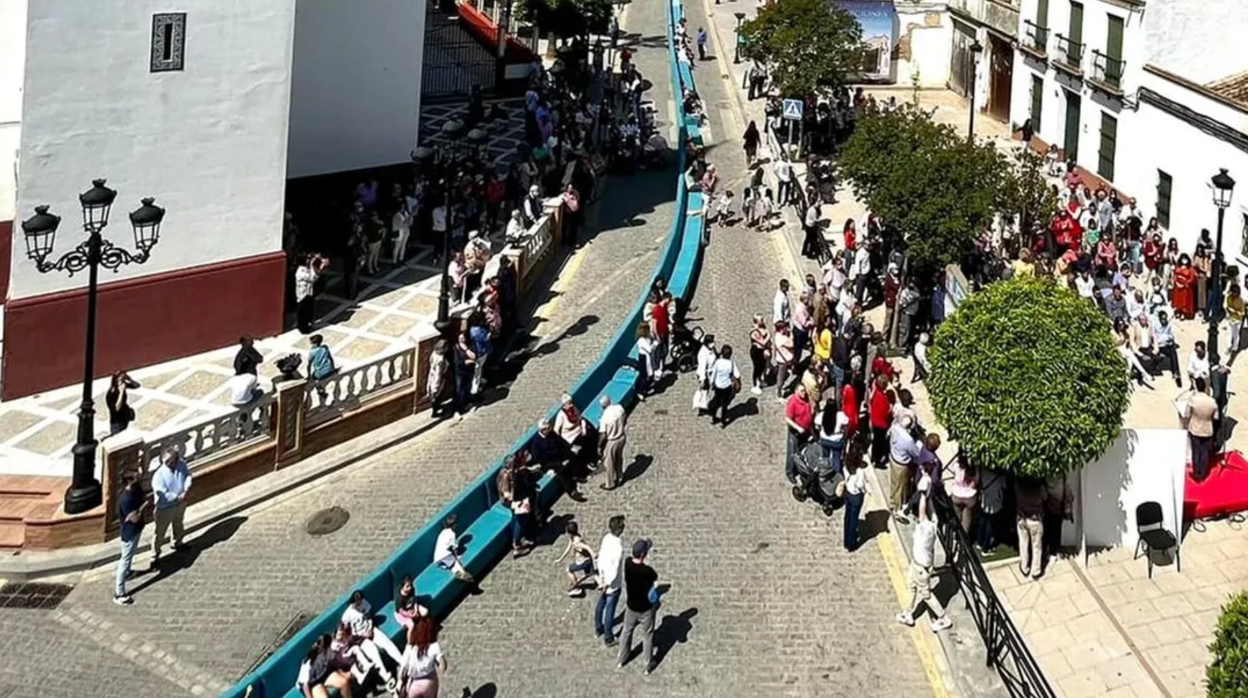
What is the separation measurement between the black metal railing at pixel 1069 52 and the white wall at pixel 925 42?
10.7 metres

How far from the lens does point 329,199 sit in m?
25.1

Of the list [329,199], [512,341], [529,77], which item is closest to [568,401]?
[512,341]

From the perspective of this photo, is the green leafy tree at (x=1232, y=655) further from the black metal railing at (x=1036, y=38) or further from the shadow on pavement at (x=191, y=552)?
the black metal railing at (x=1036, y=38)

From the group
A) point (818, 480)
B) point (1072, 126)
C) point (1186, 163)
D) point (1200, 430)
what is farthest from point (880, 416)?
point (1072, 126)

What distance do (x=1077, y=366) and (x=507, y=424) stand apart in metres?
8.19

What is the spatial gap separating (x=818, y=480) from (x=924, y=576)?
300 centimetres

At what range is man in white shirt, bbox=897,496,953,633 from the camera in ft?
39.1

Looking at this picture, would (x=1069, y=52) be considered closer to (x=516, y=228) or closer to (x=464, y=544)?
(x=516, y=228)

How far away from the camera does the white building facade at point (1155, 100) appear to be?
2589cm

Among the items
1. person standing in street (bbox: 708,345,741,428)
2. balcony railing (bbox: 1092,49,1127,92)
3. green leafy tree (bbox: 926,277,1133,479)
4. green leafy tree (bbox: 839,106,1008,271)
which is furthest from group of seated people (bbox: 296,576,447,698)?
balcony railing (bbox: 1092,49,1127,92)

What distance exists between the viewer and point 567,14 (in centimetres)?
4081

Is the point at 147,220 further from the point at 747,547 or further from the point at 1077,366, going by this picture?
the point at 1077,366

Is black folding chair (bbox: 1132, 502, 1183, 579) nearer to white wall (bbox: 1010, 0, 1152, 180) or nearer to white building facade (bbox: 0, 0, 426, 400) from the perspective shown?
white building facade (bbox: 0, 0, 426, 400)

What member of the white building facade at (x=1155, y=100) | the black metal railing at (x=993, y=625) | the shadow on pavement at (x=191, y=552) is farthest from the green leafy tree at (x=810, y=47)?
the shadow on pavement at (x=191, y=552)
